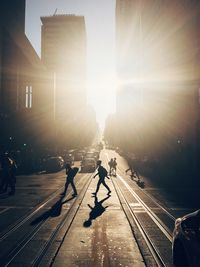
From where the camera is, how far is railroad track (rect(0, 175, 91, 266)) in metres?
6.68

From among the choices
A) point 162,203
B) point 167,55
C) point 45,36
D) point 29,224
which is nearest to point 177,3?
point 167,55

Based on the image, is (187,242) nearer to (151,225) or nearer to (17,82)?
(151,225)

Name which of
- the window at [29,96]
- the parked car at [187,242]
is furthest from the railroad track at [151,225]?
the window at [29,96]

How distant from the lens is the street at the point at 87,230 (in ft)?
21.8

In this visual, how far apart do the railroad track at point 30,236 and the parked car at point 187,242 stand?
2.64m

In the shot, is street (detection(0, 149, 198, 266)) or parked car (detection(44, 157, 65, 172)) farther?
parked car (detection(44, 157, 65, 172))

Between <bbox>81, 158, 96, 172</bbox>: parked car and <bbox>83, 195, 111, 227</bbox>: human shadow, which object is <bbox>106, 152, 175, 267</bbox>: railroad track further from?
<bbox>81, 158, 96, 172</bbox>: parked car

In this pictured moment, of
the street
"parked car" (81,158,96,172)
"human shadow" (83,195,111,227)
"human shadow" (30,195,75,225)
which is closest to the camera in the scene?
the street

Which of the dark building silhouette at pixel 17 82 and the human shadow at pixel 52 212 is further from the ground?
the dark building silhouette at pixel 17 82

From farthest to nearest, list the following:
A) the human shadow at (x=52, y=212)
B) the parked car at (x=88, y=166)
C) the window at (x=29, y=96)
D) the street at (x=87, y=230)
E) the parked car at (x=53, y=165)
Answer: the window at (x=29, y=96) → the parked car at (x=88, y=166) → the parked car at (x=53, y=165) → the human shadow at (x=52, y=212) → the street at (x=87, y=230)

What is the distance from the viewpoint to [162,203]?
14.0 m

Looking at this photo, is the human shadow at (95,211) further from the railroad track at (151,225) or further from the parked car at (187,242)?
the parked car at (187,242)

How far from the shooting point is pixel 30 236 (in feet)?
27.2

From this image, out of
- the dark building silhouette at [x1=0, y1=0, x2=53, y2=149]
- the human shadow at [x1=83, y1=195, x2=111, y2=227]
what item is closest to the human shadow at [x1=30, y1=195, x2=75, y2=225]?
the human shadow at [x1=83, y1=195, x2=111, y2=227]
